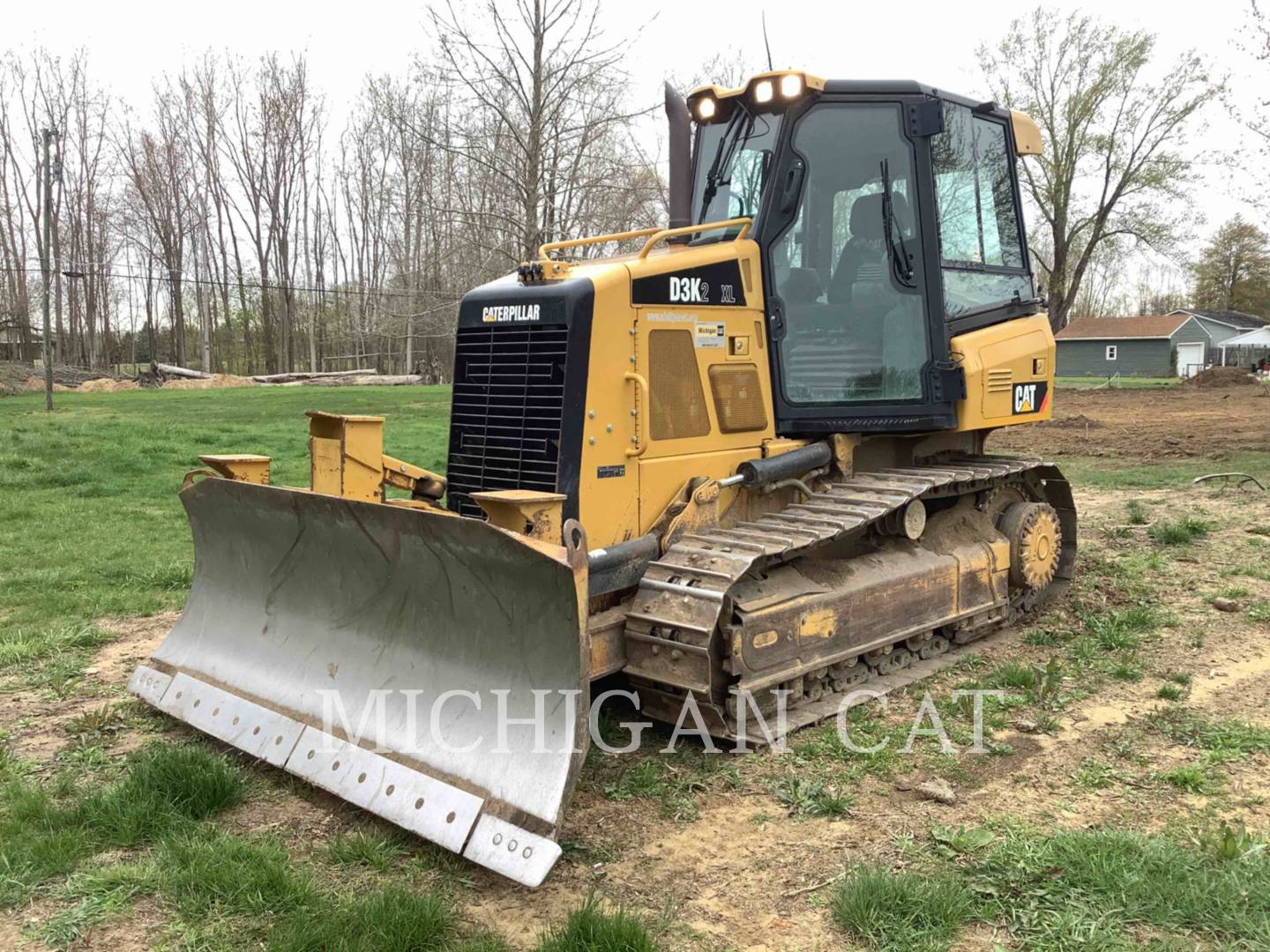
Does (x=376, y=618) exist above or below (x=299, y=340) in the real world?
below

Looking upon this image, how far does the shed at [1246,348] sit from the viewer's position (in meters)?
56.3

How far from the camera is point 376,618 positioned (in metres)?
4.40

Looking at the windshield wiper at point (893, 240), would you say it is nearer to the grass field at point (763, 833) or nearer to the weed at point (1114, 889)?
the grass field at point (763, 833)

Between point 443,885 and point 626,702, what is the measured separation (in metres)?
1.70

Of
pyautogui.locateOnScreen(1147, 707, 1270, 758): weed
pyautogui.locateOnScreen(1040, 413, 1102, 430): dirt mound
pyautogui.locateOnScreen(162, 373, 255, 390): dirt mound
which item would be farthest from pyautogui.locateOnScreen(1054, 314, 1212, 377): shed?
pyautogui.locateOnScreen(1147, 707, 1270, 758): weed

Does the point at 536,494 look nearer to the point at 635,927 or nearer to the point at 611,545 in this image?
the point at 611,545

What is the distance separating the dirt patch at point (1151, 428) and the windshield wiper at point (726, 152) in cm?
957

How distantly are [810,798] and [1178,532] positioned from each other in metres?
5.86

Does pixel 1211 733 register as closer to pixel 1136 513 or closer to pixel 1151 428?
pixel 1136 513

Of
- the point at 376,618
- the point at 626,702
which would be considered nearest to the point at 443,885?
the point at 376,618

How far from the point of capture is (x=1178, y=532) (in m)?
8.27

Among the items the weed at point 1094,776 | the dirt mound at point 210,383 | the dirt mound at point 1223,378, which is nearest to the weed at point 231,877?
the weed at point 1094,776

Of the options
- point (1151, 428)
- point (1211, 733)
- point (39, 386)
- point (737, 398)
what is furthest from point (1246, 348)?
point (737, 398)

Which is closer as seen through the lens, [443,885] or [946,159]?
[443,885]
